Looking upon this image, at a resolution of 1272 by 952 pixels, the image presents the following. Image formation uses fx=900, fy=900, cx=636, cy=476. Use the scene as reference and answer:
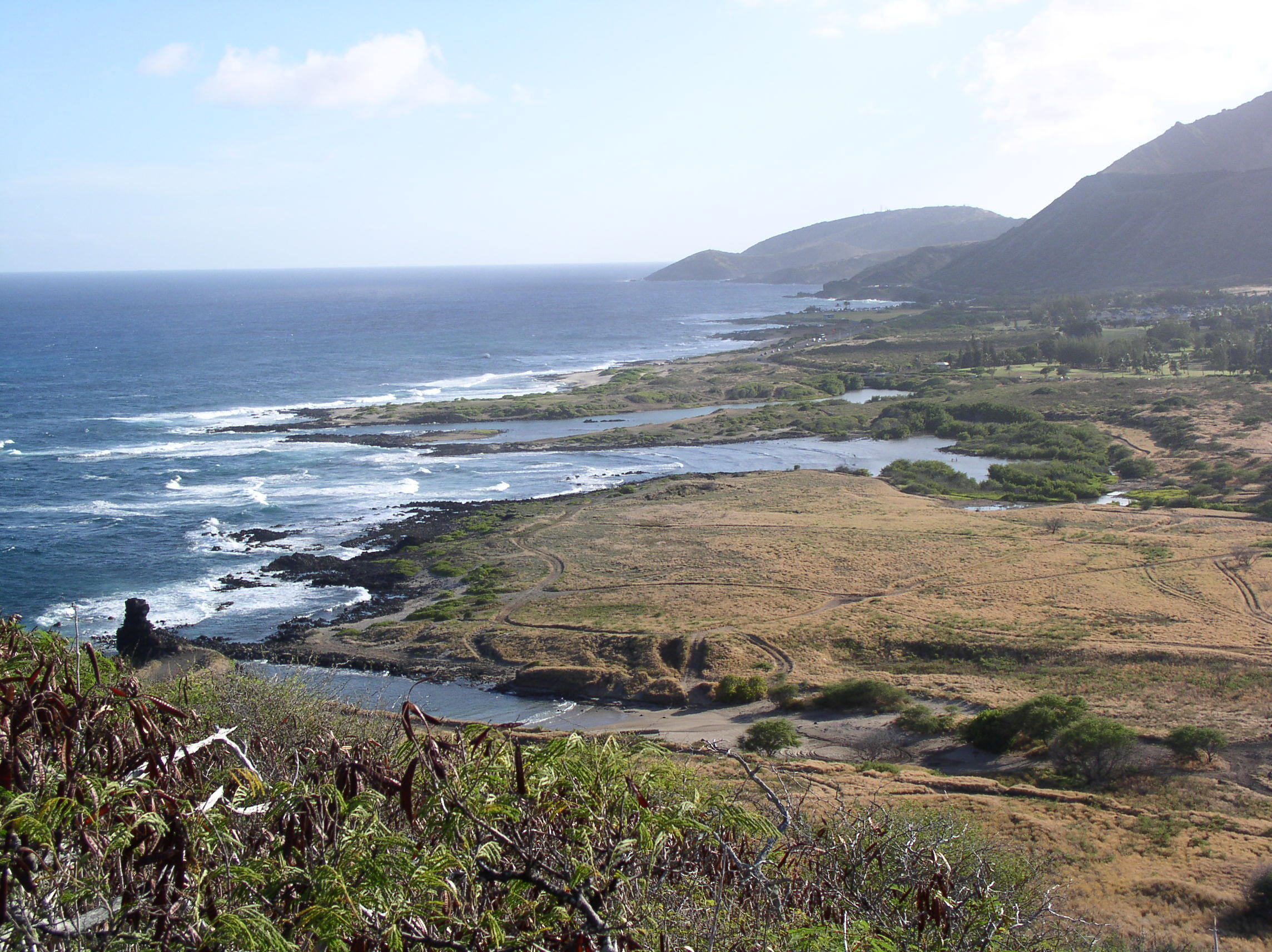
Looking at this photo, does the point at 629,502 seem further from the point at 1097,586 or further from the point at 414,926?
the point at 414,926

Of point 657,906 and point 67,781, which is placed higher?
point 67,781

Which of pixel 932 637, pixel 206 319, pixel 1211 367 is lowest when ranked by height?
pixel 932 637

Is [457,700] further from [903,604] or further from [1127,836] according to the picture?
[1127,836]

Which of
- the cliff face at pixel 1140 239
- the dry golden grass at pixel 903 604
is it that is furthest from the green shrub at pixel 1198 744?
the cliff face at pixel 1140 239

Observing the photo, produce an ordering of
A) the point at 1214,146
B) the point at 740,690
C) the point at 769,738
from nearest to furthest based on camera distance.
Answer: the point at 769,738 → the point at 740,690 → the point at 1214,146

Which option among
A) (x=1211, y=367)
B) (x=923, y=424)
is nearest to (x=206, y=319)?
(x=923, y=424)

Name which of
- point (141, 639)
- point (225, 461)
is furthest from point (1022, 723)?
point (225, 461)

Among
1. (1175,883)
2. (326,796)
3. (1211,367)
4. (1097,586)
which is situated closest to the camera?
(326,796)
